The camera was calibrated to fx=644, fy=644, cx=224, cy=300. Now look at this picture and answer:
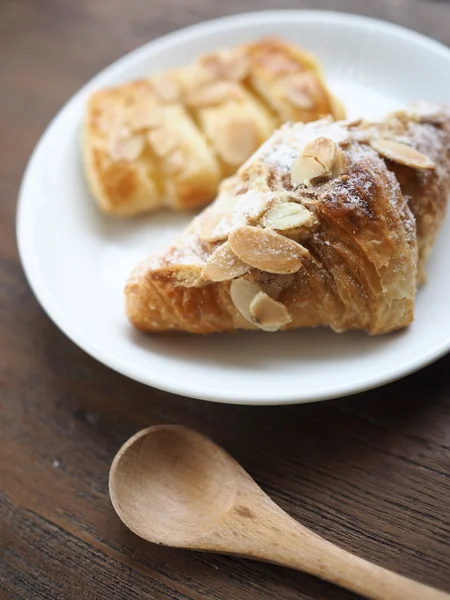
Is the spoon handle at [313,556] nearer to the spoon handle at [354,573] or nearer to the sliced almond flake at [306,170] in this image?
the spoon handle at [354,573]

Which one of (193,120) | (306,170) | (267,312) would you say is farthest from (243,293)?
(193,120)

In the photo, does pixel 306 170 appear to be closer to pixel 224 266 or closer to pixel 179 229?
pixel 224 266

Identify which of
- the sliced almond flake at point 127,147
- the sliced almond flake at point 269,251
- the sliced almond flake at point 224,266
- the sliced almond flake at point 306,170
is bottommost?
the sliced almond flake at point 127,147

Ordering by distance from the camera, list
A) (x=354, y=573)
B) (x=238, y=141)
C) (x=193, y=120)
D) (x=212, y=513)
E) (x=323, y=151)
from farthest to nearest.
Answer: (x=193, y=120) → (x=238, y=141) → (x=323, y=151) → (x=212, y=513) → (x=354, y=573)

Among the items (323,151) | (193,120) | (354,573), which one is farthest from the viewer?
(193,120)

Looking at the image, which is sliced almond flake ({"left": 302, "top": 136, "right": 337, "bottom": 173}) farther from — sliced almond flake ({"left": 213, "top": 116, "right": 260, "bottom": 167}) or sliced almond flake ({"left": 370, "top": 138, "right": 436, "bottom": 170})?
sliced almond flake ({"left": 213, "top": 116, "right": 260, "bottom": 167})

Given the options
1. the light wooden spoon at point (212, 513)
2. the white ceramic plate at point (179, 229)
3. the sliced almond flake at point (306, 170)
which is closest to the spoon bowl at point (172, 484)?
the light wooden spoon at point (212, 513)
